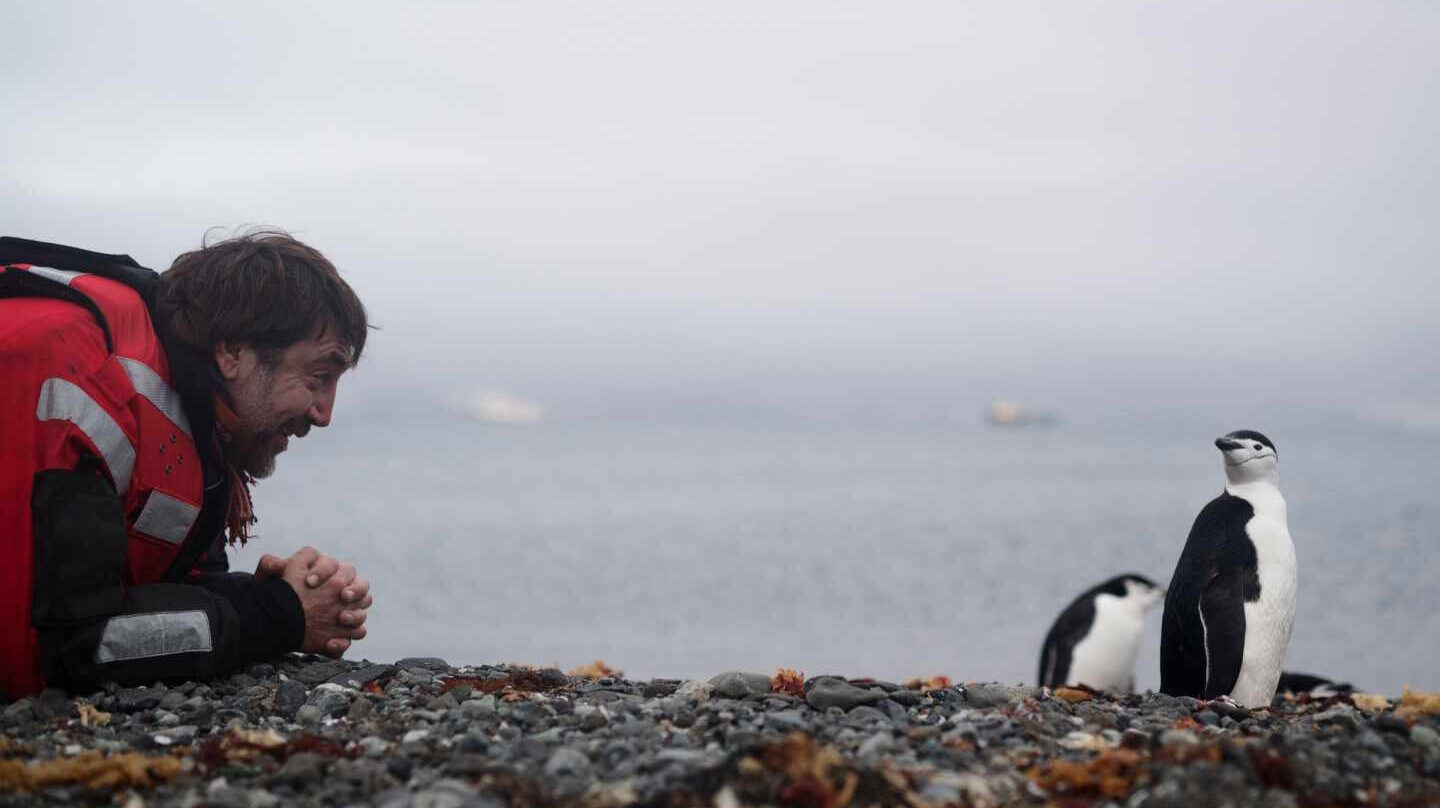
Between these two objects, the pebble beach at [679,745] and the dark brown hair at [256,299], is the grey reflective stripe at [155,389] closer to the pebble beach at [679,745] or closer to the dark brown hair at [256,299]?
the dark brown hair at [256,299]

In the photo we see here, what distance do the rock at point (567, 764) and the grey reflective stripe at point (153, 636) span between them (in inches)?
50.4

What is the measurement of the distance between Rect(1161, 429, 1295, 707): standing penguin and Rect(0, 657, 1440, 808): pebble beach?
32.0 inches

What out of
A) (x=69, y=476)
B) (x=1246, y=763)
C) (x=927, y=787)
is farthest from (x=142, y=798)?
(x=1246, y=763)

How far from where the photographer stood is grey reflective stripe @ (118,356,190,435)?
332cm

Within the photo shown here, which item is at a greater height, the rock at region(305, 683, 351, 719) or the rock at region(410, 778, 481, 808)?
the rock at region(410, 778, 481, 808)

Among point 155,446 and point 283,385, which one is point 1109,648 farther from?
point 155,446

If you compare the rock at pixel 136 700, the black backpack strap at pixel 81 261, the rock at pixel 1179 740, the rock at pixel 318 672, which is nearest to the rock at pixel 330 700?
the rock at pixel 318 672

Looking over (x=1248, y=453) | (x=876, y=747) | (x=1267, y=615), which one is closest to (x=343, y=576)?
(x=876, y=747)

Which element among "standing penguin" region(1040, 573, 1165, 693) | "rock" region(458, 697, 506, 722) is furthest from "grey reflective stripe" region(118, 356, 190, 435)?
"standing penguin" region(1040, 573, 1165, 693)

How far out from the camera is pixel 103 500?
10.4ft

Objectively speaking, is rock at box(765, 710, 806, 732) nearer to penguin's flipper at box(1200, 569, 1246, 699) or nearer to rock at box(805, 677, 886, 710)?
rock at box(805, 677, 886, 710)

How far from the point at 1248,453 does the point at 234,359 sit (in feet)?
12.0

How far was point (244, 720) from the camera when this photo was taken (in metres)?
3.18

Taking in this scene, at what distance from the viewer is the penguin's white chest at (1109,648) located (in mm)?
11453
